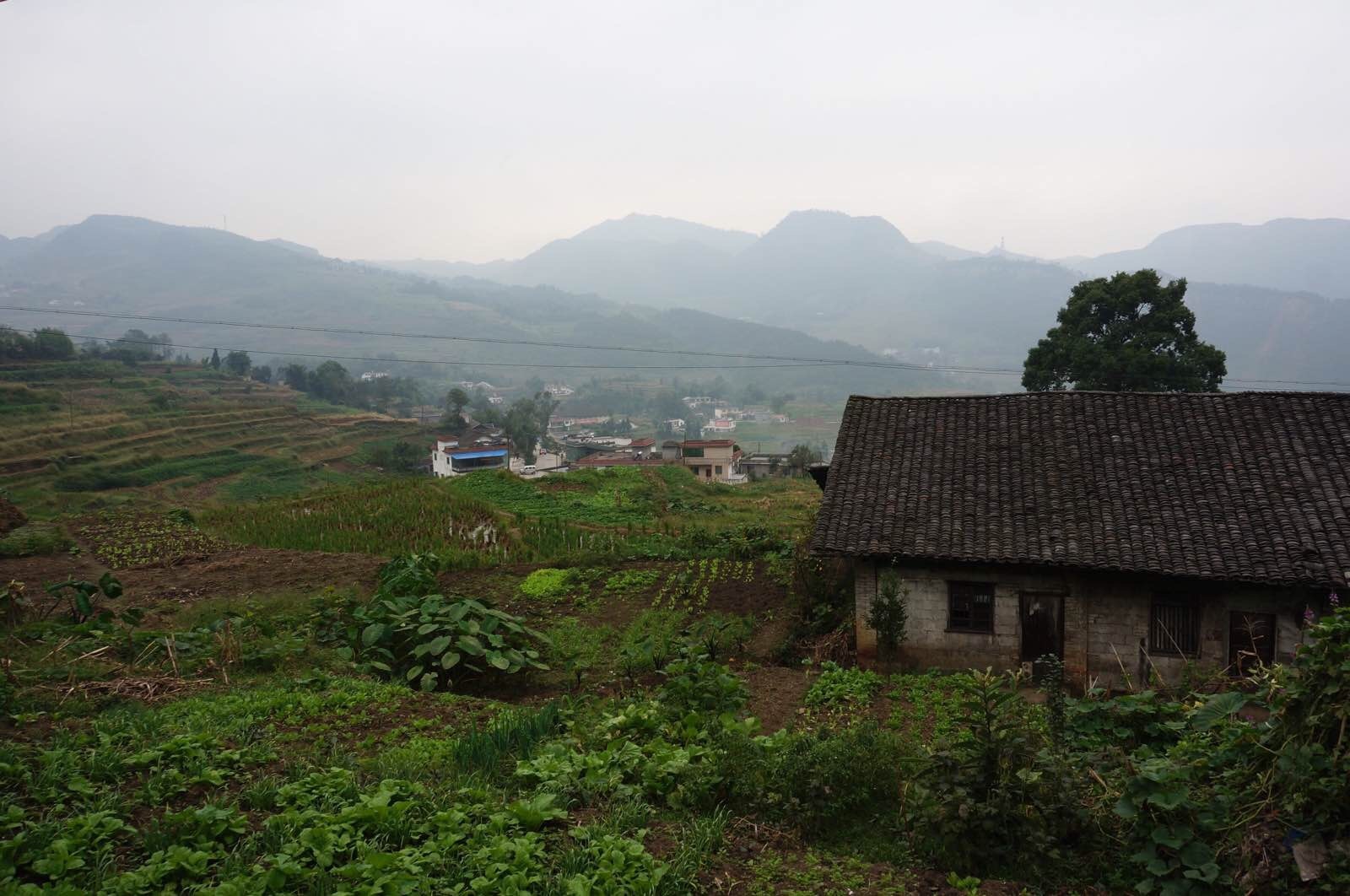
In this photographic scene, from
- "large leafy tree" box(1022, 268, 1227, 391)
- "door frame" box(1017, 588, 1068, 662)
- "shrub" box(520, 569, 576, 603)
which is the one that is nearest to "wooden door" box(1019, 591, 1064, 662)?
"door frame" box(1017, 588, 1068, 662)

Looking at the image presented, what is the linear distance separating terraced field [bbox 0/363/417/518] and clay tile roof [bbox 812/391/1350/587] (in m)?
34.9

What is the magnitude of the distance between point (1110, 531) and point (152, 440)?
58743 mm

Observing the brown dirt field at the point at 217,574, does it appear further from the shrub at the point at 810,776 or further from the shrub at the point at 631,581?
the shrub at the point at 810,776

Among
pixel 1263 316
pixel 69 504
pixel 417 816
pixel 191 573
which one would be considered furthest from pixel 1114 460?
pixel 1263 316

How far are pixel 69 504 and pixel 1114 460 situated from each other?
44.3 meters

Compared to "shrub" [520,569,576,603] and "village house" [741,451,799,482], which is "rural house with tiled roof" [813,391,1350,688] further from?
"village house" [741,451,799,482]

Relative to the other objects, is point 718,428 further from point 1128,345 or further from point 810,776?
point 810,776

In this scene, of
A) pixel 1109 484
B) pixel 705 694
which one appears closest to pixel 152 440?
pixel 705 694

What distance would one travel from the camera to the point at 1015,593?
1448 cm

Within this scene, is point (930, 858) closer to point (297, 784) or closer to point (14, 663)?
point (297, 784)

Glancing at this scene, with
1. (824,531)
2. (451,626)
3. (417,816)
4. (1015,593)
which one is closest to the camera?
(417,816)

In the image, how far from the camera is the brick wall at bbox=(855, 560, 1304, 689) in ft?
44.3

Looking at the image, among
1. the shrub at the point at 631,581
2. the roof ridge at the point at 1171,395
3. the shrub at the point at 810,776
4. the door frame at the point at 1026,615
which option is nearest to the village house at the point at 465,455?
the shrub at the point at 631,581

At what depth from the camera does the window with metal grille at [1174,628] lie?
45.1ft
